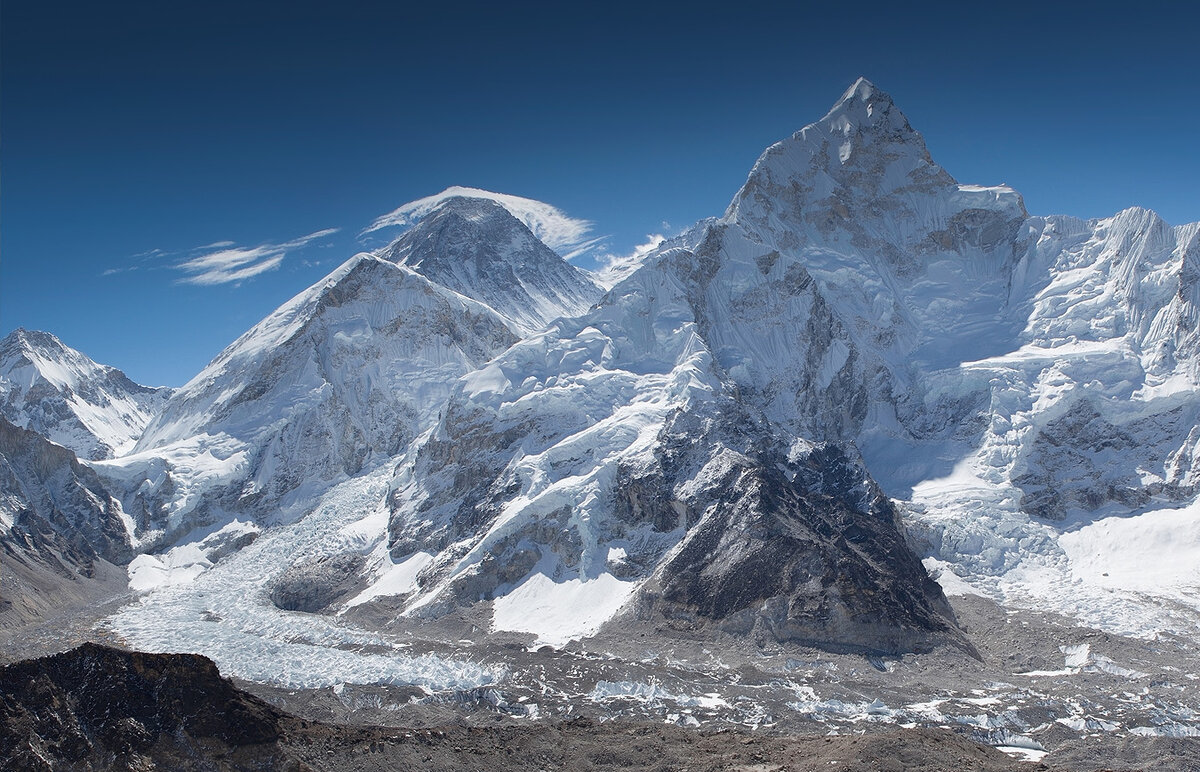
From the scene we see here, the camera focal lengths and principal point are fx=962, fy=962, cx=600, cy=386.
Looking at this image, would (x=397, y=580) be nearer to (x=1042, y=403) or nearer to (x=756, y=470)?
(x=756, y=470)

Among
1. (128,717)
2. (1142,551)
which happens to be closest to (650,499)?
(1142,551)

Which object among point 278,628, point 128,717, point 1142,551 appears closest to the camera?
point 128,717

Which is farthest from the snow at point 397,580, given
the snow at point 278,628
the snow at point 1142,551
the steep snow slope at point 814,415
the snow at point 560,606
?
the snow at point 1142,551

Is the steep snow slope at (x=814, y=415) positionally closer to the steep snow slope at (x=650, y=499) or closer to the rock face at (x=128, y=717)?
the steep snow slope at (x=650, y=499)

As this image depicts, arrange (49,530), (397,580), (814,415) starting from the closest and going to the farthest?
(397,580) < (49,530) < (814,415)

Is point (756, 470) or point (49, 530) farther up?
point (756, 470)

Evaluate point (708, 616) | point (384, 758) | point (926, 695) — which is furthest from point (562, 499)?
point (384, 758)

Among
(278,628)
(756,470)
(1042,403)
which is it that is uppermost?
(1042,403)
